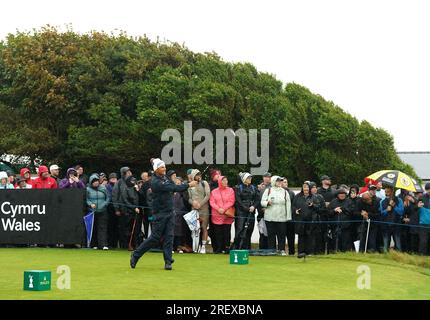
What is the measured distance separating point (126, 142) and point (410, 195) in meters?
36.3

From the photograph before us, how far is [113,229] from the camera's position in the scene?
2697 cm

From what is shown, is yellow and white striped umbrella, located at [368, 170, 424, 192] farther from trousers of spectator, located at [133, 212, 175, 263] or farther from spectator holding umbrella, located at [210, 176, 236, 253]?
trousers of spectator, located at [133, 212, 175, 263]

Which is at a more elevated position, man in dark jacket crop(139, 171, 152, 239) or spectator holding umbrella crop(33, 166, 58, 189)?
spectator holding umbrella crop(33, 166, 58, 189)

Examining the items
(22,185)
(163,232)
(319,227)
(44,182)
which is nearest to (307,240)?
(319,227)

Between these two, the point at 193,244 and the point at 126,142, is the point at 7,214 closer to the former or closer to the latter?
the point at 193,244

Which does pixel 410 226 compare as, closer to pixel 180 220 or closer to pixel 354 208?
pixel 354 208

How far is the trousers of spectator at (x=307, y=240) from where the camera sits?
25.2 meters

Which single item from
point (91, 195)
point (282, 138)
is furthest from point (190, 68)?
point (91, 195)

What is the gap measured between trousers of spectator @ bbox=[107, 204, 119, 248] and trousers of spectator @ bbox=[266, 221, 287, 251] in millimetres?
4299

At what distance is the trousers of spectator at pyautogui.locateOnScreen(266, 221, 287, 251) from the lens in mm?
25438

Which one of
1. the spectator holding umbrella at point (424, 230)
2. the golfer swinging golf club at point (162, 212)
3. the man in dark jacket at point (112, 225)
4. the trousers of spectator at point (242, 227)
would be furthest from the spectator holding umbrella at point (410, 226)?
the golfer swinging golf club at point (162, 212)

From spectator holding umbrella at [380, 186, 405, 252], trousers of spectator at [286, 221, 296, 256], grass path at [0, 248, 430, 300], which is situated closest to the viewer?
grass path at [0, 248, 430, 300]
